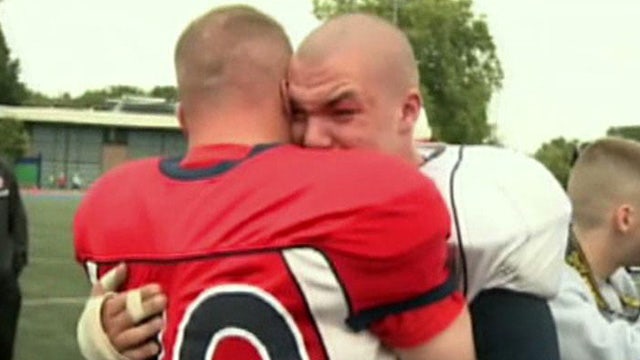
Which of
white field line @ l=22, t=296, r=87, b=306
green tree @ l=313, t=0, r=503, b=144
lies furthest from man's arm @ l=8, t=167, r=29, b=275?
green tree @ l=313, t=0, r=503, b=144

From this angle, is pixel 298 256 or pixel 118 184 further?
pixel 118 184

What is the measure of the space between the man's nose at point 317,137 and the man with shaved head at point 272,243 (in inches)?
0.9

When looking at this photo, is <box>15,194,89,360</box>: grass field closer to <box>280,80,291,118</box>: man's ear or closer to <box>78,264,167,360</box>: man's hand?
<box>78,264,167,360</box>: man's hand

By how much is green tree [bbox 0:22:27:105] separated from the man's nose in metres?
76.2

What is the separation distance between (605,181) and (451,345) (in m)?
1.20

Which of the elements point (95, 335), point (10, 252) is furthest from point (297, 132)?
point (10, 252)

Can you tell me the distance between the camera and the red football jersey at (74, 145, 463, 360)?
77.8 inches

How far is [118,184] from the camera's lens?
7.27 ft

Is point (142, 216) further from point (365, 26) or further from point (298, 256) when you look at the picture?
point (365, 26)

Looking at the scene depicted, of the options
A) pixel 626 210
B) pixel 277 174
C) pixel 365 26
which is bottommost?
pixel 626 210

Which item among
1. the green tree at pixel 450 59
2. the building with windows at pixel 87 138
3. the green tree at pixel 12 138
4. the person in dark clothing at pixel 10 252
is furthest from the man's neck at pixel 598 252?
the building with windows at pixel 87 138

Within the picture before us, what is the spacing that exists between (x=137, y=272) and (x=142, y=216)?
0.08 m

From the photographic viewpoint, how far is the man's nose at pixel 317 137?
2088 mm

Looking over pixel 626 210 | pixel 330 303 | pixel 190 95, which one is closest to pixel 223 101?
pixel 190 95
